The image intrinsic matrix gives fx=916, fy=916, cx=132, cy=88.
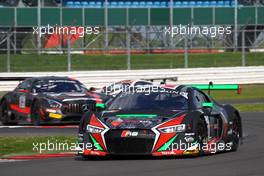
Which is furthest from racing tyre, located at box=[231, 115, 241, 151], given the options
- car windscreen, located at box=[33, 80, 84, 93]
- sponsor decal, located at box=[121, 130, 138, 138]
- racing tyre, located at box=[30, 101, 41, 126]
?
car windscreen, located at box=[33, 80, 84, 93]

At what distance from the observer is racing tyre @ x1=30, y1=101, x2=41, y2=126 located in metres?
21.9

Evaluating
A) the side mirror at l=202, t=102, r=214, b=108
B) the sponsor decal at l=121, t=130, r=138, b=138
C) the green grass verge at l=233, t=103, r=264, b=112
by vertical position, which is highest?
the side mirror at l=202, t=102, r=214, b=108

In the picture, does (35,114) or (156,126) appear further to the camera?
(35,114)

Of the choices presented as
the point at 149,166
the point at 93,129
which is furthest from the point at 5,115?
the point at 149,166

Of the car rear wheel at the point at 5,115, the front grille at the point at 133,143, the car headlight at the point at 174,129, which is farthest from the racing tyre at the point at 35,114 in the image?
the car headlight at the point at 174,129

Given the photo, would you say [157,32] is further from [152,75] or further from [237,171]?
[237,171]

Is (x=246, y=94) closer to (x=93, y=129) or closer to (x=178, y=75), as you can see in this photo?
Result: (x=178, y=75)

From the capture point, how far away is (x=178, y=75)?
37.8 meters

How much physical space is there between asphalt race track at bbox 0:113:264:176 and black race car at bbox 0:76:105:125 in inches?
300

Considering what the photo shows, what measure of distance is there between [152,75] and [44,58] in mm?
4565

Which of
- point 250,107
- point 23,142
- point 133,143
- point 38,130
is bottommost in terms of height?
point 250,107

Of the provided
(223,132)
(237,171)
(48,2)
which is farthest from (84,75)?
(237,171)

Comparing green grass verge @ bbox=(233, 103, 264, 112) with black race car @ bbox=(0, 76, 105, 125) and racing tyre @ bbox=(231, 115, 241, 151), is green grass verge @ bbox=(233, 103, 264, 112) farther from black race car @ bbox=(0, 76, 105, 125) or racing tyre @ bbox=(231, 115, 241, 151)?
racing tyre @ bbox=(231, 115, 241, 151)

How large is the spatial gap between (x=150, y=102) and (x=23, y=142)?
3651 mm
